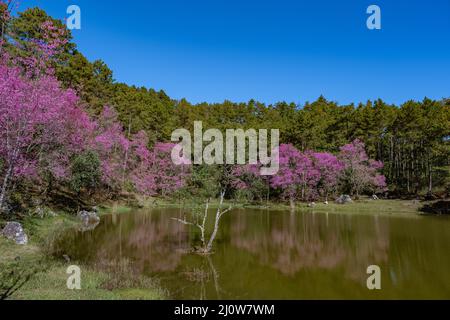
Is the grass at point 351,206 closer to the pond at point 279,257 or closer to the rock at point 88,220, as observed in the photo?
the rock at point 88,220

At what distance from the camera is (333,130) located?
69875 millimetres

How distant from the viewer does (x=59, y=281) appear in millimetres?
12703

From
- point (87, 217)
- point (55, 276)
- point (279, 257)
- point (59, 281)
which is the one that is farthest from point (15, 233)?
point (279, 257)

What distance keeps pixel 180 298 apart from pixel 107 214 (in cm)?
2784

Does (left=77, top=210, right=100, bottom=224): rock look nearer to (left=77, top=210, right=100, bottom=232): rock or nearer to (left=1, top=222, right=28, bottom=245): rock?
(left=77, top=210, right=100, bottom=232): rock

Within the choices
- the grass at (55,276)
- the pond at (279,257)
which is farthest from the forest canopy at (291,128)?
the pond at (279,257)

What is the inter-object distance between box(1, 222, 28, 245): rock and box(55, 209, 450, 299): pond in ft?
6.87

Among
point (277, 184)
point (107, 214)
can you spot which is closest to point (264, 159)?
point (277, 184)

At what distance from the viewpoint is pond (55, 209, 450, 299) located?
14070mm

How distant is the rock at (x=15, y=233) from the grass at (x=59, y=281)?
373mm

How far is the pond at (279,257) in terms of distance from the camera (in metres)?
14.1

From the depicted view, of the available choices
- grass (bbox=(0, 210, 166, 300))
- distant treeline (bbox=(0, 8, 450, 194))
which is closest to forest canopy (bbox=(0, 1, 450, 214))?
distant treeline (bbox=(0, 8, 450, 194))

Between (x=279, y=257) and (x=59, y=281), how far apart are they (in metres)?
12.7

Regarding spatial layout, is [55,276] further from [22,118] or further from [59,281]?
[22,118]
